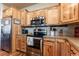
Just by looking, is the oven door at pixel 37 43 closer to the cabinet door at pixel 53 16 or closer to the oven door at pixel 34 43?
the oven door at pixel 34 43

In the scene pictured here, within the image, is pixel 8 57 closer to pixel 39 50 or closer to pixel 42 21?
pixel 39 50

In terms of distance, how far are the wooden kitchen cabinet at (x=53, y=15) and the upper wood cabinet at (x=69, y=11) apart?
61 mm

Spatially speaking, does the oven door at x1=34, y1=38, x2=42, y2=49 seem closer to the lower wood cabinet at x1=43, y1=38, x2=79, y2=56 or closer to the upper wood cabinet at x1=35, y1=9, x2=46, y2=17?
the lower wood cabinet at x1=43, y1=38, x2=79, y2=56

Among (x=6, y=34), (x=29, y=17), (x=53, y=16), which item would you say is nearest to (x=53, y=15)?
(x=53, y=16)

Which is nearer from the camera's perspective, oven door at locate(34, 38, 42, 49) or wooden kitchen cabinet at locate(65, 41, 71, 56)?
wooden kitchen cabinet at locate(65, 41, 71, 56)

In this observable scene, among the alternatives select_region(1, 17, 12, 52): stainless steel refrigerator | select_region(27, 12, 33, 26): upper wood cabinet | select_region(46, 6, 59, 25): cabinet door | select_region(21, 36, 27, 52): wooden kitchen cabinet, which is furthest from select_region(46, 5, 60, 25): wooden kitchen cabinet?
select_region(1, 17, 12, 52): stainless steel refrigerator

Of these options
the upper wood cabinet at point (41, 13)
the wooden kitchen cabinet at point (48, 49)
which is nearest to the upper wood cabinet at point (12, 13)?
the upper wood cabinet at point (41, 13)

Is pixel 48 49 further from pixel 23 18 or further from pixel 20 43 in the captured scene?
pixel 23 18

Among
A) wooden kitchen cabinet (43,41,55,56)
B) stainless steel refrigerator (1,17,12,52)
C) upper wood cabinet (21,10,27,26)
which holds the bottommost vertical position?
wooden kitchen cabinet (43,41,55,56)

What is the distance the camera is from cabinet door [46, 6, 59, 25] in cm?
149

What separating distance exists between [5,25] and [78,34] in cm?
89

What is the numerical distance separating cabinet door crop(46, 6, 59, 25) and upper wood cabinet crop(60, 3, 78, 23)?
2.8 inches

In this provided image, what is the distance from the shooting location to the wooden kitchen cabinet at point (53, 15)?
1.49 metres

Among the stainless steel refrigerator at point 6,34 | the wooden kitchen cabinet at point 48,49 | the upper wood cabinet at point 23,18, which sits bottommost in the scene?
the wooden kitchen cabinet at point 48,49
